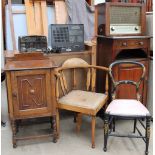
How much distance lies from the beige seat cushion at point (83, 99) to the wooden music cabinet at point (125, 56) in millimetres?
301

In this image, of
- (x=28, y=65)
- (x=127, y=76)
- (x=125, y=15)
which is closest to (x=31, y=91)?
(x=28, y=65)

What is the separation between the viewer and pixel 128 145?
2.22m

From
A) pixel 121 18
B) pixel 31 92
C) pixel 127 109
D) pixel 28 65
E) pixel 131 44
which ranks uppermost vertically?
pixel 121 18

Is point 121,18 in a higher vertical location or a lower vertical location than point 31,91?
higher

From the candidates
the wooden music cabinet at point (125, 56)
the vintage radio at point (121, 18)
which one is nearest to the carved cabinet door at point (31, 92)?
the wooden music cabinet at point (125, 56)

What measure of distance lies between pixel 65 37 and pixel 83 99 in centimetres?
76

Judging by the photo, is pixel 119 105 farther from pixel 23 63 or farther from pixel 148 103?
pixel 23 63

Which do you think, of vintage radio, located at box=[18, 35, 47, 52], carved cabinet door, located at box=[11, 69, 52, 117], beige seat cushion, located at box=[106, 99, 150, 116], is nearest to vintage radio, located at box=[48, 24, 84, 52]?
vintage radio, located at box=[18, 35, 47, 52]

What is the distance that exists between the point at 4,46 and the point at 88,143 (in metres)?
3.10

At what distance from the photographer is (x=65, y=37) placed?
2.59 meters

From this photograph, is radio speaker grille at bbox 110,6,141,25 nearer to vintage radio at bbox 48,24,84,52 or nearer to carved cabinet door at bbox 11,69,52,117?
vintage radio at bbox 48,24,84,52

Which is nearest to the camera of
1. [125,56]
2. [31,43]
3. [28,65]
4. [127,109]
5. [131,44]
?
[127,109]

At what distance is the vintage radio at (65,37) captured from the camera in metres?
2.55

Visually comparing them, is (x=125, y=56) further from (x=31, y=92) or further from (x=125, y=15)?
(x=31, y=92)
